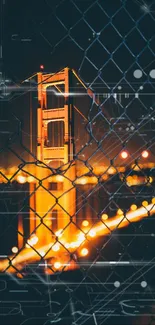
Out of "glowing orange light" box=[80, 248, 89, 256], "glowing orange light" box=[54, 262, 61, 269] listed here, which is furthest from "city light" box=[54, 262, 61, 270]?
"glowing orange light" box=[80, 248, 89, 256]

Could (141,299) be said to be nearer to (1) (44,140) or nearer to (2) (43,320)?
(2) (43,320)

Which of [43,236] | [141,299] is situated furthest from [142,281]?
[43,236]

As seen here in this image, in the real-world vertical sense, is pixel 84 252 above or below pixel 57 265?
above

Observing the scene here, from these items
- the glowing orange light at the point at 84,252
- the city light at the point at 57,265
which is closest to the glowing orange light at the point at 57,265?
the city light at the point at 57,265

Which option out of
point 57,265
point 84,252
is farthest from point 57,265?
point 84,252

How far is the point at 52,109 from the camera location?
219cm

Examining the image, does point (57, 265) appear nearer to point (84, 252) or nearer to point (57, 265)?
point (57, 265)

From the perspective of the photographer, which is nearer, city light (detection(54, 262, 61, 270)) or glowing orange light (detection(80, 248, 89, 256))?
city light (detection(54, 262, 61, 270))

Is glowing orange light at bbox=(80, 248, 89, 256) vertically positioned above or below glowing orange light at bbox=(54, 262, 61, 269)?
above

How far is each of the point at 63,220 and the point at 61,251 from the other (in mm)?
155

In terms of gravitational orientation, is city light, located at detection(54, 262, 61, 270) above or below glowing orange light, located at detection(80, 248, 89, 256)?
below

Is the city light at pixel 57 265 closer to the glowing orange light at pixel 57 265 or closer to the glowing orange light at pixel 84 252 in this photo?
the glowing orange light at pixel 57 265

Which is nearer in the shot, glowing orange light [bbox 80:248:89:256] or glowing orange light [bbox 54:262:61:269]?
glowing orange light [bbox 54:262:61:269]

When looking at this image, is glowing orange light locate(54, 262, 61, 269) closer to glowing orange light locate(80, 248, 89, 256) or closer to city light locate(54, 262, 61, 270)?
city light locate(54, 262, 61, 270)
